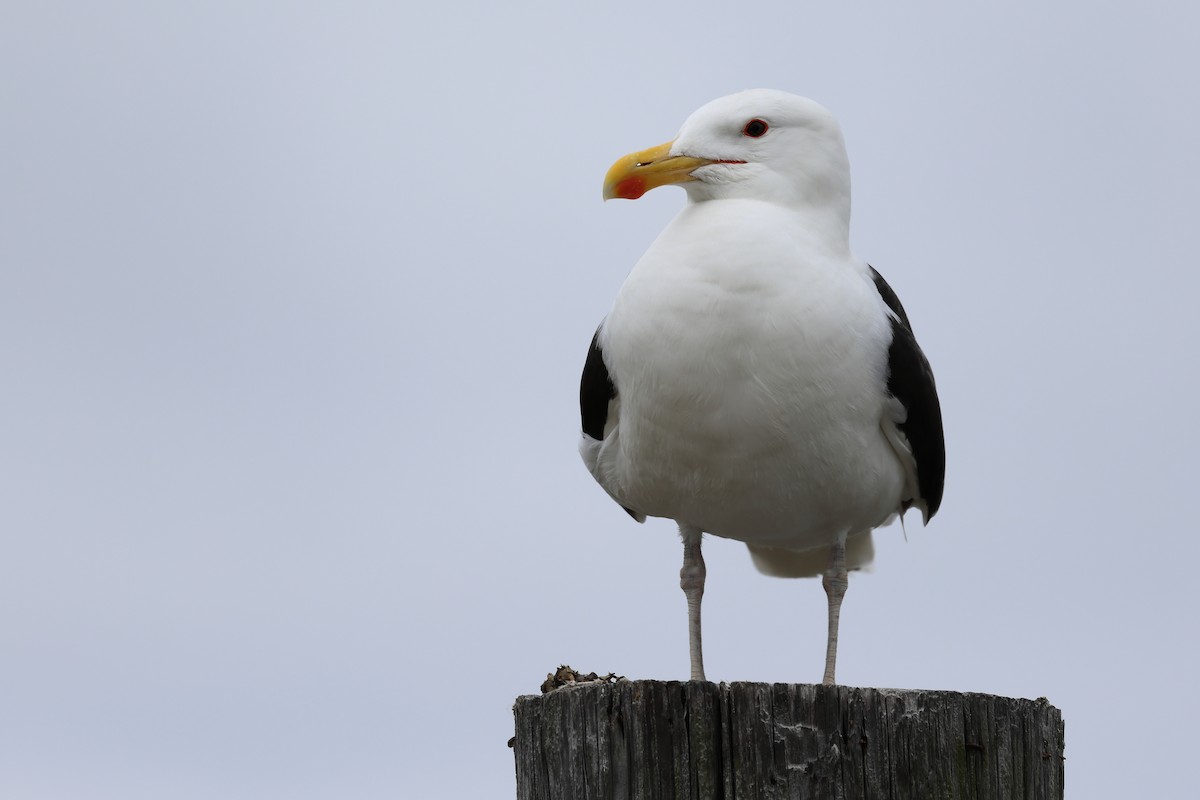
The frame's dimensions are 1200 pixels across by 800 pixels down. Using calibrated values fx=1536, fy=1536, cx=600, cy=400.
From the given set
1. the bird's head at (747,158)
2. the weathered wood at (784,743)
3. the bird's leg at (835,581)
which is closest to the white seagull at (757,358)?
the bird's head at (747,158)

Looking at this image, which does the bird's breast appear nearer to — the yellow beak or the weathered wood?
the yellow beak

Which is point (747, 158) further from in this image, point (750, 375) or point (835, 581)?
point (835, 581)

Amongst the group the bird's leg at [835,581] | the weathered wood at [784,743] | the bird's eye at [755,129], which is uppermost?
the bird's eye at [755,129]

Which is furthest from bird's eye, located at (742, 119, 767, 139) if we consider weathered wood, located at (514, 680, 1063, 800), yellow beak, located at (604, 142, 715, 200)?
weathered wood, located at (514, 680, 1063, 800)

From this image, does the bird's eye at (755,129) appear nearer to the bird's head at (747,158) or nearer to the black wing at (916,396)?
the bird's head at (747,158)

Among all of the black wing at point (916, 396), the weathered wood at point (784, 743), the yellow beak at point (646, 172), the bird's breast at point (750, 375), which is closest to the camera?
the weathered wood at point (784, 743)

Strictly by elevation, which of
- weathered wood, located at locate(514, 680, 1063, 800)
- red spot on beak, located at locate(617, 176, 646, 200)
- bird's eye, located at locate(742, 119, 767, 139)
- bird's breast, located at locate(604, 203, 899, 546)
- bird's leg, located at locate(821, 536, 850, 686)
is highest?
bird's eye, located at locate(742, 119, 767, 139)

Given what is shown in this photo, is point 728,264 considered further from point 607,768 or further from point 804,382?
point 607,768

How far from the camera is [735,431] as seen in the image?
643 cm

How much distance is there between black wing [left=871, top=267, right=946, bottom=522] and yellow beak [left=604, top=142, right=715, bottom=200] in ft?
3.33

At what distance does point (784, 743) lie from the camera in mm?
4777

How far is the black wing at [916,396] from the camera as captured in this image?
680 centimetres

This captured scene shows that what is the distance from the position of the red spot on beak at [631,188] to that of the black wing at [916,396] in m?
1.14

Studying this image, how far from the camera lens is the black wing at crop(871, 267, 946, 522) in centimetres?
680
